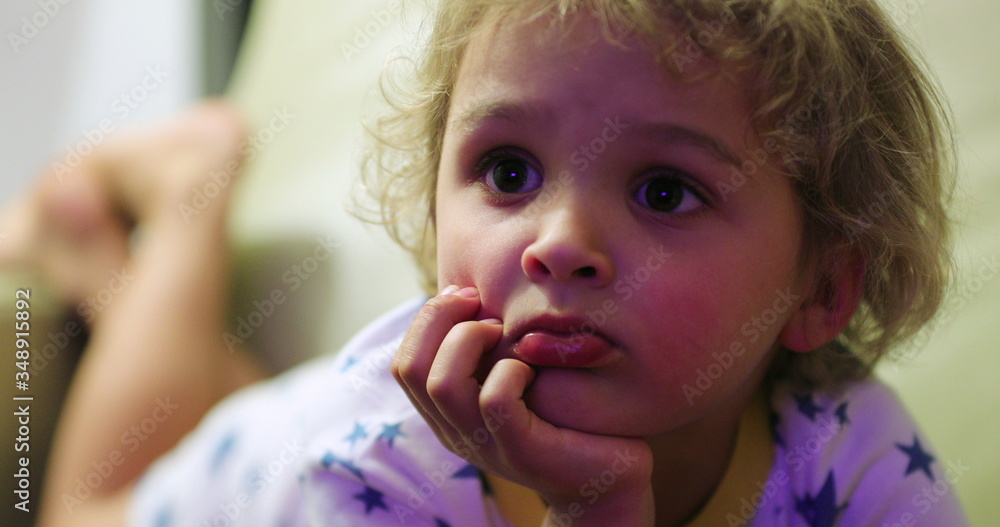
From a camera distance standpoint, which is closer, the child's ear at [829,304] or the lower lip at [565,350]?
the lower lip at [565,350]

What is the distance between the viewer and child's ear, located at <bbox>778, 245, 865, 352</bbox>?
712 mm

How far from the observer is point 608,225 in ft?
1.81

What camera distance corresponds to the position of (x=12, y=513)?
1.03 meters

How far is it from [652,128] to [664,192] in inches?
2.0

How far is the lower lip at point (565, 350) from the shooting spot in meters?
0.54
